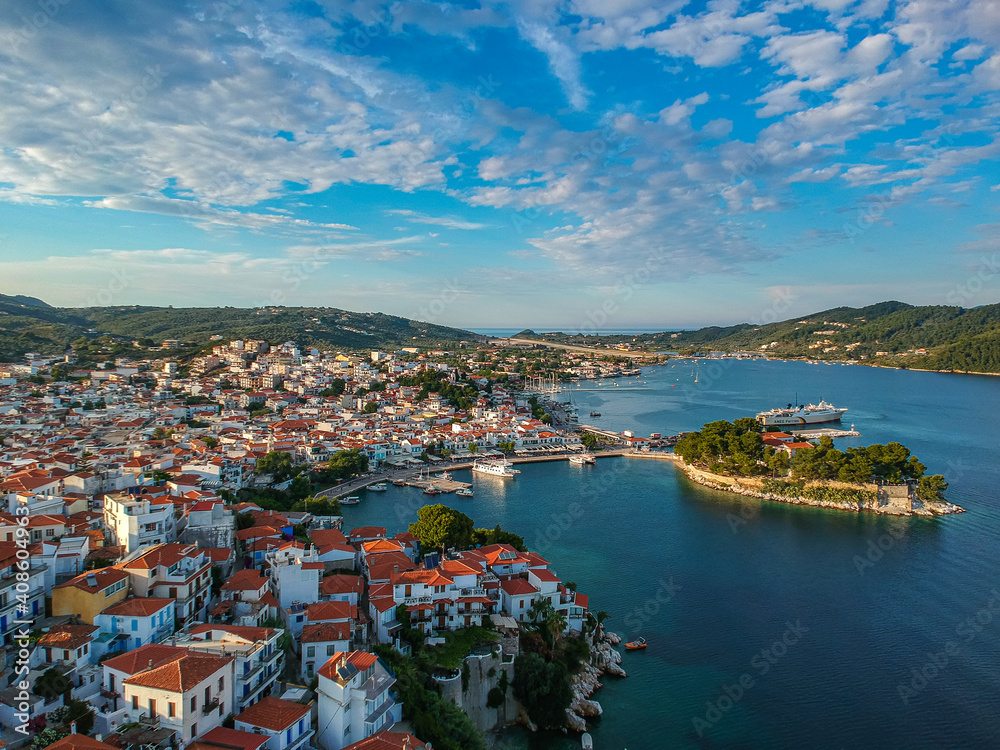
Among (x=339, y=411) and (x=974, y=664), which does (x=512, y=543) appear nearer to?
(x=974, y=664)

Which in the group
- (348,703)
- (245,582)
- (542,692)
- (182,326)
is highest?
(182,326)

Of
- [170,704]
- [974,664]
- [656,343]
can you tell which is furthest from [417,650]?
[656,343]

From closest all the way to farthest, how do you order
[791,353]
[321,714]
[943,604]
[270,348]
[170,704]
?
[170,704]
[321,714]
[943,604]
[270,348]
[791,353]

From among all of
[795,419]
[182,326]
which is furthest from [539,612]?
[182,326]

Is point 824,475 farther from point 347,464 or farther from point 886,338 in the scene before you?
point 886,338

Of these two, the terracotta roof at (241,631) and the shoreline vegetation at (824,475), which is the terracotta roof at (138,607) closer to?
the terracotta roof at (241,631)

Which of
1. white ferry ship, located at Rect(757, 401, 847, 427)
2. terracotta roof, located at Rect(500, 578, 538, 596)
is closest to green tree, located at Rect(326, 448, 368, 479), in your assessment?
terracotta roof, located at Rect(500, 578, 538, 596)

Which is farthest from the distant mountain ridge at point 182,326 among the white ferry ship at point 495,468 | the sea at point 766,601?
the sea at point 766,601
